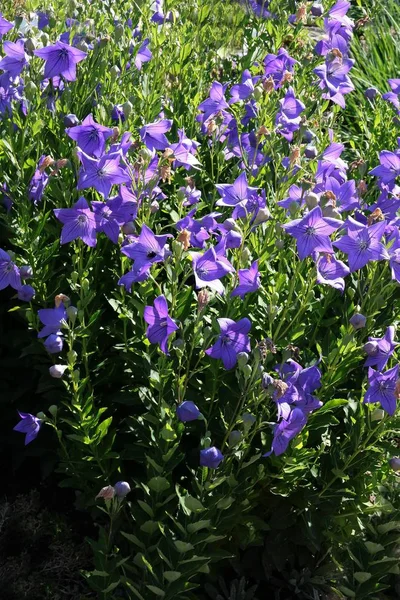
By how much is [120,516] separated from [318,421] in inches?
29.3

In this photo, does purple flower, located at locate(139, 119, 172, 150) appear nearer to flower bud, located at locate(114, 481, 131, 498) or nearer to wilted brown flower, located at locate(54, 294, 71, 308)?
wilted brown flower, located at locate(54, 294, 71, 308)

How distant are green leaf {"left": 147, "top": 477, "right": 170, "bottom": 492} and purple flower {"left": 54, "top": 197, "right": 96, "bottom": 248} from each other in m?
0.72

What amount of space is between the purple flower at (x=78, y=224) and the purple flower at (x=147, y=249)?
0.52ft

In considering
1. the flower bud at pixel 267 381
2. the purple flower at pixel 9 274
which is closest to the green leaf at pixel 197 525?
the flower bud at pixel 267 381

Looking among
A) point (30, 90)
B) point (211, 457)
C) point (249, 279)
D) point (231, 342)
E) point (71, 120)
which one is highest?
point (30, 90)

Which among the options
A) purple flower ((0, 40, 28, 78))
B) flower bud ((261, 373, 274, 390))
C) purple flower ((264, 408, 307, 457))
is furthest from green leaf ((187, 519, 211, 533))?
purple flower ((0, 40, 28, 78))

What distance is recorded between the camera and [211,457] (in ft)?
7.04

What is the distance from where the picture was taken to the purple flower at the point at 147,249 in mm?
2154

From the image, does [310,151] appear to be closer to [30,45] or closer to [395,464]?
[30,45]

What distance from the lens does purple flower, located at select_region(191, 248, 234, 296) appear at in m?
2.14

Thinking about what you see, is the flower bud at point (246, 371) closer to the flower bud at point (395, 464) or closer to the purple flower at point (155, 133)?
the flower bud at point (395, 464)

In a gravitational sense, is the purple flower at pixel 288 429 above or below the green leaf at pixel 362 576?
above

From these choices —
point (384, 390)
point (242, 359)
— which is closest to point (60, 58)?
point (242, 359)

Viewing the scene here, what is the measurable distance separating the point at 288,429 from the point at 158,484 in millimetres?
416
